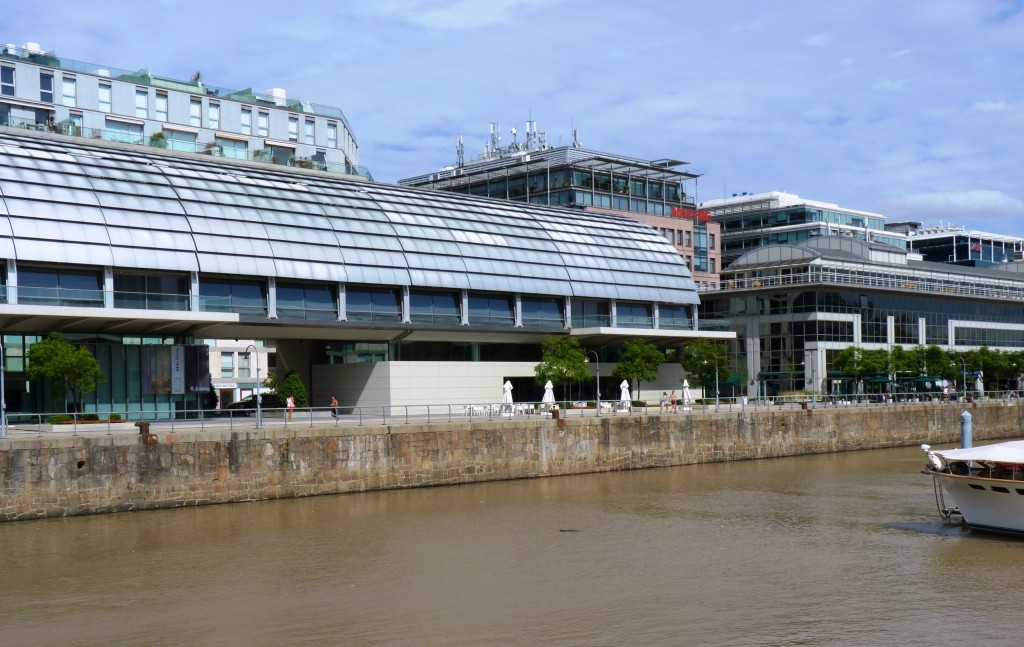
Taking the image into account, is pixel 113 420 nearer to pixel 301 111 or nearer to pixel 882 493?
pixel 882 493

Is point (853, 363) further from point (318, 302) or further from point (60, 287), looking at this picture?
point (60, 287)

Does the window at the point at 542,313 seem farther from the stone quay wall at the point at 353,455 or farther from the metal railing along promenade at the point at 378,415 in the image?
the stone quay wall at the point at 353,455

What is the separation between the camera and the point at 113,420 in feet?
179

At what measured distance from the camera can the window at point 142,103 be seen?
103562 mm

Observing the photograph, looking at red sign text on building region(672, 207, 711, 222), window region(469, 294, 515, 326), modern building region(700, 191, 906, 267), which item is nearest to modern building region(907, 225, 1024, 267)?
modern building region(700, 191, 906, 267)

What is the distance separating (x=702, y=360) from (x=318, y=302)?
30.2 meters

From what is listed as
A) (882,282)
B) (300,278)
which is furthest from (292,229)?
(882,282)

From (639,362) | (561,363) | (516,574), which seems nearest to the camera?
(516,574)

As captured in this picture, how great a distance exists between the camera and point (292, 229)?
70188mm

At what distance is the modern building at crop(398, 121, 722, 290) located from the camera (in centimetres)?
11612

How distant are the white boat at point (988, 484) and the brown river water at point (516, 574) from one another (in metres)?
0.74

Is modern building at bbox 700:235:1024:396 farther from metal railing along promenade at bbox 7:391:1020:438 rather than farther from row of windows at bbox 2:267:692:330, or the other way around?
metal railing along promenade at bbox 7:391:1020:438

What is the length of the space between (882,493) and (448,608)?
29141mm

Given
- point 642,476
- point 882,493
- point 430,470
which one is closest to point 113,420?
point 430,470
